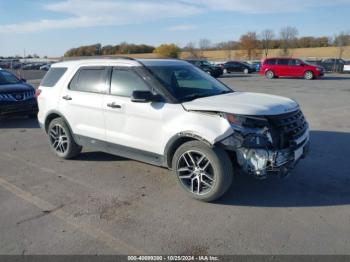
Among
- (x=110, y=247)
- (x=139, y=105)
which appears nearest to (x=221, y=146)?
(x=139, y=105)

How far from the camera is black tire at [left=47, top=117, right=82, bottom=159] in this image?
6164mm

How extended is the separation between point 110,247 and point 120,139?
6.89 feet

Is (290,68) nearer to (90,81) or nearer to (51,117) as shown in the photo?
(51,117)

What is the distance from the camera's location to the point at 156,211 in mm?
4238

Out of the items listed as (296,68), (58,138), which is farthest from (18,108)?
(296,68)

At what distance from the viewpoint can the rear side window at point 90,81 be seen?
5.53m

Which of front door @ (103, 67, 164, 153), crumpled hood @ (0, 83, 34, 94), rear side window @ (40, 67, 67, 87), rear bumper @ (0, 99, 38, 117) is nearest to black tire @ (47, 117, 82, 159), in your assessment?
rear side window @ (40, 67, 67, 87)

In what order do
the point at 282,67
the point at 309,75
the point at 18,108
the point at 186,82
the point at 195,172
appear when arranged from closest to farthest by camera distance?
the point at 195,172
the point at 186,82
the point at 18,108
the point at 309,75
the point at 282,67

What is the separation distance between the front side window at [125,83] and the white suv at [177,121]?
1cm

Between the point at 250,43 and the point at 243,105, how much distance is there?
313 ft

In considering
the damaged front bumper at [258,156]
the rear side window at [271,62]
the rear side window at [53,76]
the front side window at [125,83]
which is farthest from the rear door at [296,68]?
the damaged front bumper at [258,156]

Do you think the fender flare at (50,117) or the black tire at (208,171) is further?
the fender flare at (50,117)

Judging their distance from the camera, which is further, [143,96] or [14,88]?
[14,88]

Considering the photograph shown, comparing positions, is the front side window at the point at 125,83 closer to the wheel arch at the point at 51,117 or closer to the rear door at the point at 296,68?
the wheel arch at the point at 51,117
